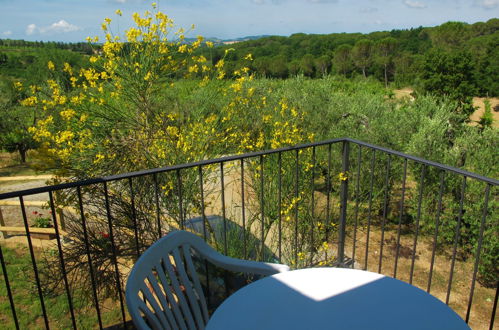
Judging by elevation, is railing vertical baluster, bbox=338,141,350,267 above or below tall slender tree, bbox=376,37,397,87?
below

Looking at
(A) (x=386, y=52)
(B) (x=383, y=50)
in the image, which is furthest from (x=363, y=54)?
(A) (x=386, y=52)

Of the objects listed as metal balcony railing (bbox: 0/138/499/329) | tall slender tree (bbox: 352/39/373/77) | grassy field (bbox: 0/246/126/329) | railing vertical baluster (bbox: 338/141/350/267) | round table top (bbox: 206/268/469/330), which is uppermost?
tall slender tree (bbox: 352/39/373/77)

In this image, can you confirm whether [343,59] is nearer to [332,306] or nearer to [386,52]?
[386,52]

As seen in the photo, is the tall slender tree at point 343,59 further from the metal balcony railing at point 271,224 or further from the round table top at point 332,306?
the round table top at point 332,306

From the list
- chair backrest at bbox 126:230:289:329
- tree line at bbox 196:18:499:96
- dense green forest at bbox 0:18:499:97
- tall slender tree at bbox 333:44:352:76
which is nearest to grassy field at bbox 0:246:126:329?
chair backrest at bbox 126:230:289:329

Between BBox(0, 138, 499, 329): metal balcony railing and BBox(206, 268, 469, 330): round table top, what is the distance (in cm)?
77

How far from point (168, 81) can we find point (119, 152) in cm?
103

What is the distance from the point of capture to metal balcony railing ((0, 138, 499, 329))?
237 cm

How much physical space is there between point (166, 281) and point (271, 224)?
11.6ft

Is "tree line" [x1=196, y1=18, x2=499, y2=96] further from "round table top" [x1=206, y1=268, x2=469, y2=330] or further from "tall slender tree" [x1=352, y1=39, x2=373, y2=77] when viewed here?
Answer: "round table top" [x1=206, y1=268, x2=469, y2=330]

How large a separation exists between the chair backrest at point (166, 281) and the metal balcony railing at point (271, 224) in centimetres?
46

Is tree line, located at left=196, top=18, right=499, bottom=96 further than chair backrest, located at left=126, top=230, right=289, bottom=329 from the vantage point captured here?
Yes

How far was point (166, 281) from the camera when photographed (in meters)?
1.42

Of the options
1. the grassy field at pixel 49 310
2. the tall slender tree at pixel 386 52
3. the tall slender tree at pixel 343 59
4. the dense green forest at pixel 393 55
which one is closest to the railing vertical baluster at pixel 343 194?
the grassy field at pixel 49 310
